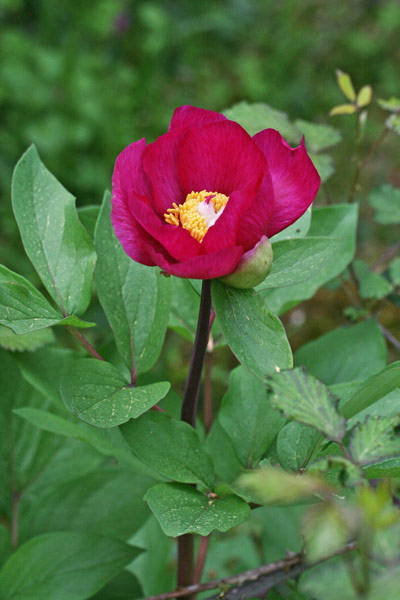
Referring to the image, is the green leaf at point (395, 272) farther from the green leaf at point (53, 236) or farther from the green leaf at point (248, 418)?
the green leaf at point (53, 236)

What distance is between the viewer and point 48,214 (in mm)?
638

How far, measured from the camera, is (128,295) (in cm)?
64

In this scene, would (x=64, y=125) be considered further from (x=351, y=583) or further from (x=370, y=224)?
(x=351, y=583)

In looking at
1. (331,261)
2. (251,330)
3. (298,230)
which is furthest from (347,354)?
(251,330)

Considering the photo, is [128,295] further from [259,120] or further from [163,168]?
[259,120]

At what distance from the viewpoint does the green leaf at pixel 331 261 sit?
77 cm

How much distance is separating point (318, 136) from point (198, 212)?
48cm

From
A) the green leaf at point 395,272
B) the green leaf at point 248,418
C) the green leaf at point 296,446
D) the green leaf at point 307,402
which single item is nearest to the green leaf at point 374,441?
the green leaf at point 307,402

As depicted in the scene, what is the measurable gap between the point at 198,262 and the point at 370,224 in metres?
1.60

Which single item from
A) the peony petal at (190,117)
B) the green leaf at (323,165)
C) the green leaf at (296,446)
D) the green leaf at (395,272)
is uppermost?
the peony petal at (190,117)

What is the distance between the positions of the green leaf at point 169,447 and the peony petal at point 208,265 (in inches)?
6.9

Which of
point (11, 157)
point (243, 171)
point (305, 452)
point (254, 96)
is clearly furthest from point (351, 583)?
point (254, 96)

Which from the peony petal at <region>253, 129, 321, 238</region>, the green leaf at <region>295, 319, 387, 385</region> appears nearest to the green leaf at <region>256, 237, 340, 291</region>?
the peony petal at <region>253, 129, 321, 238</region>

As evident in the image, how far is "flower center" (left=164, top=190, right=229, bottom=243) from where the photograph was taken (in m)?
0.51
